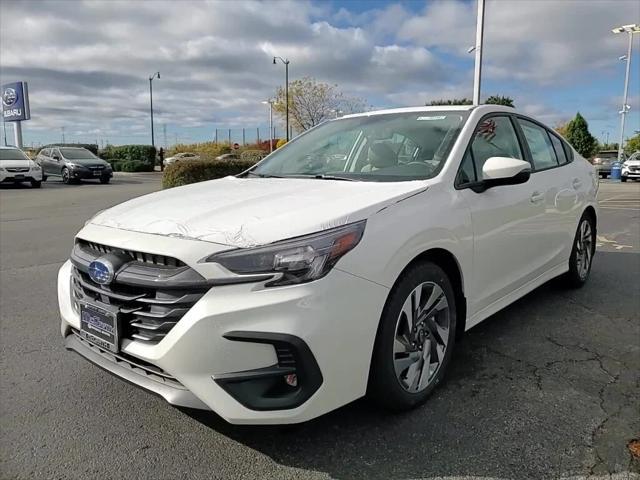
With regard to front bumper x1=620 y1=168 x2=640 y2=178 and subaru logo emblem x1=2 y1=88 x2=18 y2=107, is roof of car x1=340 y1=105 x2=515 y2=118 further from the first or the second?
subaru logo emblem x1=2 y1=88 x2=18 y2=107

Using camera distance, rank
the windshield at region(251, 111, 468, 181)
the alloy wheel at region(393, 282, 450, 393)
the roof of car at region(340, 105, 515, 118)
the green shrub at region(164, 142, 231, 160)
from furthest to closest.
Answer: the green shrub at region(164, 142, 231, 160) < the roof of car at region(340, 105, 515, 118) < the windshield at region(251, 111, 468, 181) < the alloy wheel at region(393, 282, 450, 393)

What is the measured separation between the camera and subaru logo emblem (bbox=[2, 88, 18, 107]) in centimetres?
3186

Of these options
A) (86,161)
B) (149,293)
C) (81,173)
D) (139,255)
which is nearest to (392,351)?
(149,293)

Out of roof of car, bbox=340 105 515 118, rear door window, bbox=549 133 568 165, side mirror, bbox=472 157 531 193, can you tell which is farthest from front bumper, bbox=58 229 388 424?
rear door window, bbox=549 133 568 165

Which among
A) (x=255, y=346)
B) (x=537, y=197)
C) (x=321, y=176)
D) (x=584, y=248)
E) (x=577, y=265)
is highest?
(x=321, y=176)

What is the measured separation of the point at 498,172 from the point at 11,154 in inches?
856

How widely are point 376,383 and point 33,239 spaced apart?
7583 mm

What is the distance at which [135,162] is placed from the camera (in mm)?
35031

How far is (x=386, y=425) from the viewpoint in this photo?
104 inches

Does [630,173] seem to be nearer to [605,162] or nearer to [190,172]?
[605,162]

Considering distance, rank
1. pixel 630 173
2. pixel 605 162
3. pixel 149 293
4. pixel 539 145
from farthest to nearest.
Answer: pixel 605 162 → pixel 630 173 → pixel 539 145 → pixel 149 293

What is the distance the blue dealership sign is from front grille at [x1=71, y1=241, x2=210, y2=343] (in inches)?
1352

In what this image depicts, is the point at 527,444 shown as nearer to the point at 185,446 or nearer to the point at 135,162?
the point at 185,446

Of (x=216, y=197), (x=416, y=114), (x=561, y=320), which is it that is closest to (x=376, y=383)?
(x=216, y=197)
